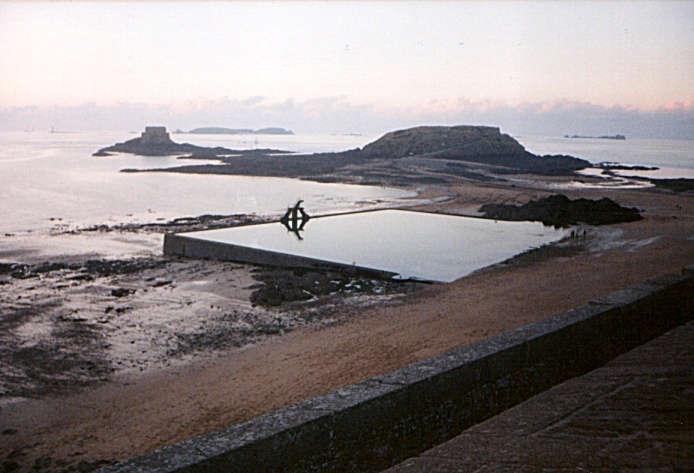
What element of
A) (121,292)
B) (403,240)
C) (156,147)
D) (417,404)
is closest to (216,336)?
(121,292)

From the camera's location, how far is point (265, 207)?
29.6 meters

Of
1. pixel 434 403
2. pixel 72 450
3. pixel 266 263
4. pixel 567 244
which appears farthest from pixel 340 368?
pixel 567 244

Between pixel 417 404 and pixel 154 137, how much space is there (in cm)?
10369

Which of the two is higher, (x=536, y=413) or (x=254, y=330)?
(x=536, y=413)

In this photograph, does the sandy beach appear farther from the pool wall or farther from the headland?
the pool wall

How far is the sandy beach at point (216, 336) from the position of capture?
6633 millimetres

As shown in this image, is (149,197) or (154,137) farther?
(154,137)

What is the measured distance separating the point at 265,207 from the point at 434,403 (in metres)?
25.7

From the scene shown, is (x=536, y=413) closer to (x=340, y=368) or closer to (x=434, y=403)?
→ (x=434, y=403)

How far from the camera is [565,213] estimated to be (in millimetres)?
23344

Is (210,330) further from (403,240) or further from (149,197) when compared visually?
(149,197)

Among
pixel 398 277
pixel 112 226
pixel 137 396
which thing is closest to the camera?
pixel 137 396

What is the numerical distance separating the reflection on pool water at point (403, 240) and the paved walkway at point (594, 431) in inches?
331

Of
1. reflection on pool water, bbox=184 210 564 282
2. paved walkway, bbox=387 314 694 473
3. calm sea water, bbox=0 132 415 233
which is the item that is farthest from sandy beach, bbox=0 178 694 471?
calm sea water, bbox=0 132 415 233
